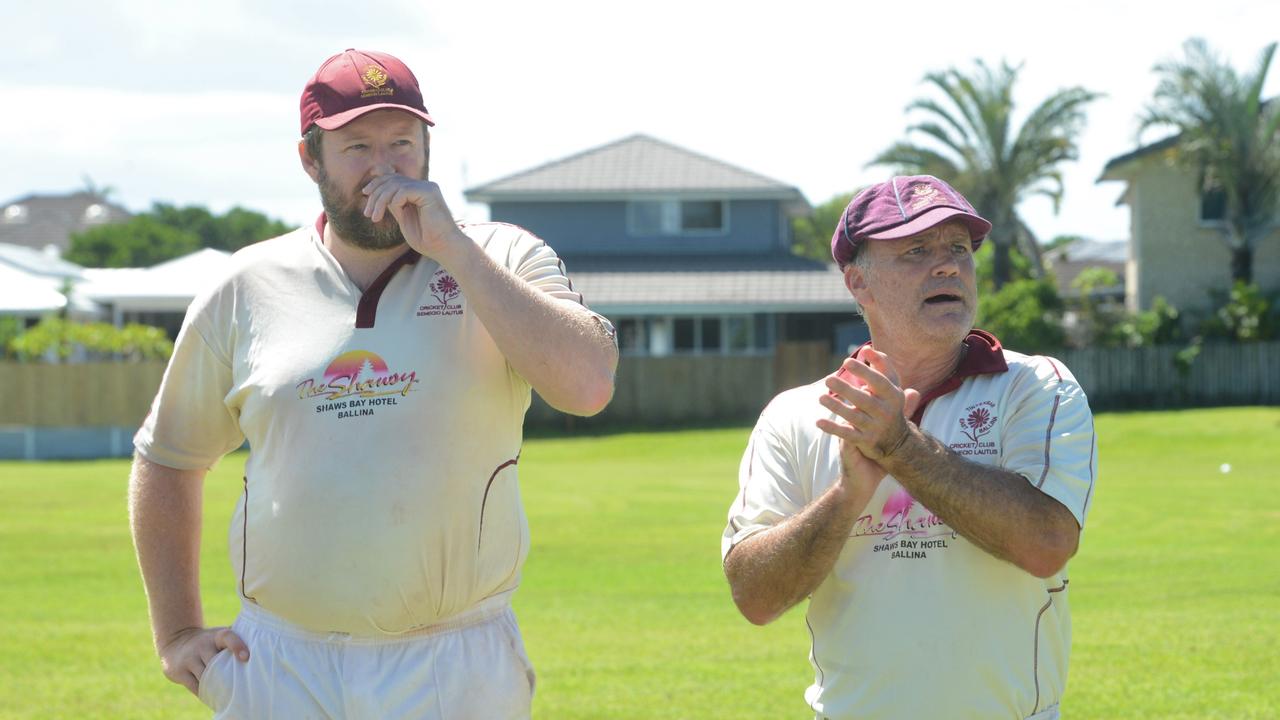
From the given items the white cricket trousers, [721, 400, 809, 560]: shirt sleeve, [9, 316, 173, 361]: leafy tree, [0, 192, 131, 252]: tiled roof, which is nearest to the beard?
the white cricket trousers

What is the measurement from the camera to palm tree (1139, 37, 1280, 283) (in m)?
41.9

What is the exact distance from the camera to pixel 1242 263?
1665 inches

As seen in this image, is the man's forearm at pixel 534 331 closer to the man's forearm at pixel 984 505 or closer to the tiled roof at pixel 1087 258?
the man's forearm at pixel 984 505

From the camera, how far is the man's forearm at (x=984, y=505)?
357 cm

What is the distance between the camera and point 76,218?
103 meters

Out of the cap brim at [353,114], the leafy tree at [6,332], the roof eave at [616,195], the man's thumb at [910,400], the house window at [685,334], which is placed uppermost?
the roof eave at [616,195]

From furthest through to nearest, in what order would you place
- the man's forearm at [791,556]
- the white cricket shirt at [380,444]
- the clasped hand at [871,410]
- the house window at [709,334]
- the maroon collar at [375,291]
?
the house window at [709,334] → the maroon collar at [375,291] → the white cricket shirt at [380,444] → the man's forearm at [791,556] → the clasped hand at [871,410]

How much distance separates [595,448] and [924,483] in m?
33.0

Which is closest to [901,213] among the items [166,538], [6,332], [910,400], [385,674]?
[910,400]

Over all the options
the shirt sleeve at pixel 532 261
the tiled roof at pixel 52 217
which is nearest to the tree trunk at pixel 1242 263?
the shirt sleeve at pixel 532 261

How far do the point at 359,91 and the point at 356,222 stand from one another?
334 mm

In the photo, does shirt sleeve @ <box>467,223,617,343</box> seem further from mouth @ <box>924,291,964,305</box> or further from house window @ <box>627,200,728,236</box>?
house window @ <box>627,200,728,236</box>

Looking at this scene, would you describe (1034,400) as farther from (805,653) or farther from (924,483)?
(805,653)

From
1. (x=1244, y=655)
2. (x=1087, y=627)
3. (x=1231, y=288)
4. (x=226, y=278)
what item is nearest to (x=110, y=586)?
(x=1087, y=627)
